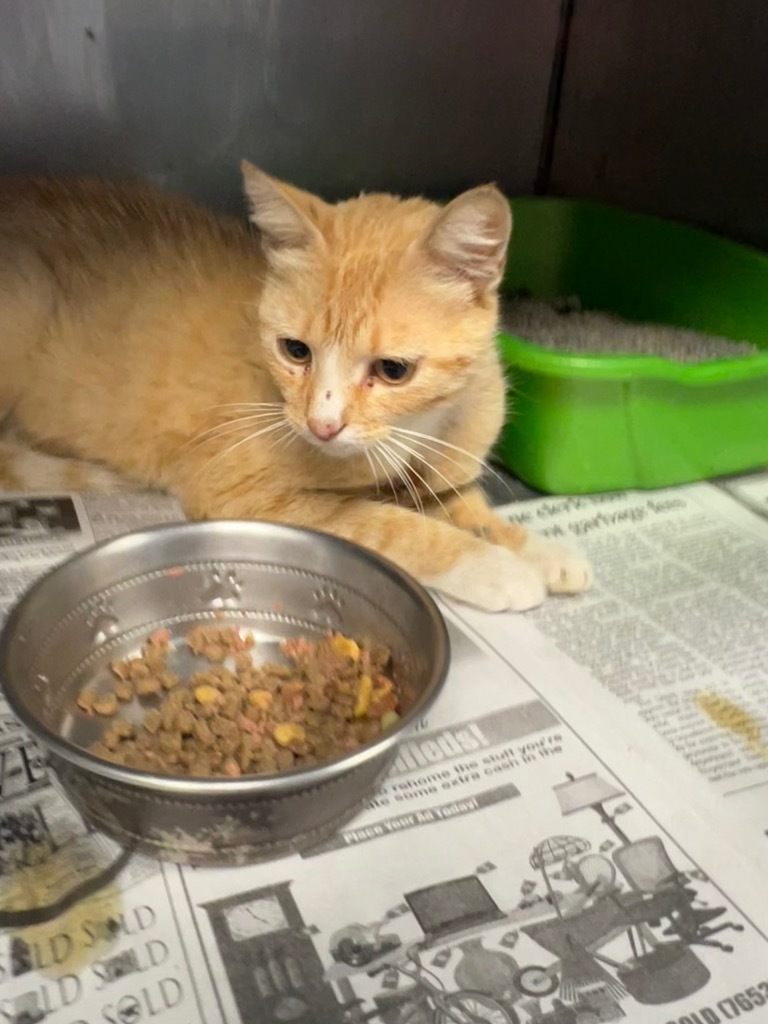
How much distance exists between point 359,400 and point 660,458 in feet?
1.67

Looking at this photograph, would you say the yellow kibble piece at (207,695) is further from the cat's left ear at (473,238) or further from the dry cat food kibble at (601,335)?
the dry cat food kibble at (601,335)

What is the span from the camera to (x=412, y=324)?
0.93 metres

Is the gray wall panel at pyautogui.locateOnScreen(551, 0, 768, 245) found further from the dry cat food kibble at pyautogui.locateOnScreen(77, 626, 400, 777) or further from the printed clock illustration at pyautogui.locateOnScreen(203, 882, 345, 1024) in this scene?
the printed clock illustration at pyautogui.locateOnScreen(203, 882, 345, 1024)

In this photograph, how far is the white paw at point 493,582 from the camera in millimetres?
997

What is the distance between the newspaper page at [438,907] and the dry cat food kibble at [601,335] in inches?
27.8

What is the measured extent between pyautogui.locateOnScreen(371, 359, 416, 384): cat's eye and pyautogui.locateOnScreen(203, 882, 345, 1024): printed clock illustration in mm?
495

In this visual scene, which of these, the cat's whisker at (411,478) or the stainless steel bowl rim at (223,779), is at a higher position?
the stainless steel bowl rim at (223,779)

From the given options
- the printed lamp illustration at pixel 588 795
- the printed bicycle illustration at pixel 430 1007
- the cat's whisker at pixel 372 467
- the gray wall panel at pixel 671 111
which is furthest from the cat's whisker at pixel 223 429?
the gray wall panel at pixel 671 111

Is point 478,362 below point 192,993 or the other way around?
the other way around

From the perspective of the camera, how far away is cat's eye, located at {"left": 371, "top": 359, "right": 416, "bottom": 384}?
939 mm

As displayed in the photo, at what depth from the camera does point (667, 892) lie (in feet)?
2.28

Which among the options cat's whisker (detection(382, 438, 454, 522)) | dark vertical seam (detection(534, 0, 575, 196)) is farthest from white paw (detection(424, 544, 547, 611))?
dark vertical seam (detection(534, 0, 575, 196))

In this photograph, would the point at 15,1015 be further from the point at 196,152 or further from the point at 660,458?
the point at 196,152

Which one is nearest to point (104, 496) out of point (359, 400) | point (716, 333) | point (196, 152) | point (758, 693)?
point (359, 400)
